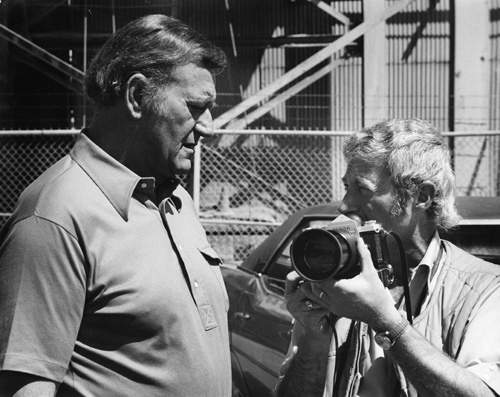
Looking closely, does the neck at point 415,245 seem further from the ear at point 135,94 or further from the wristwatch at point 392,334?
the ear at point 135,94

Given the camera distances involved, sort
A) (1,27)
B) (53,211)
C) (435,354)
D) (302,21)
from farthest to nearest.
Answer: (302,21) → (1,27) → (435,354) → (53,211)

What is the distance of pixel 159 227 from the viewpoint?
76.9 inches

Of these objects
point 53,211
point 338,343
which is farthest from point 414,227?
point 53,211

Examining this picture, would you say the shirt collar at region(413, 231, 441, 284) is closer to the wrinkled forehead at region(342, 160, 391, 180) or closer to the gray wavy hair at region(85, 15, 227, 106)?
the wrinkled forehead at region(342, 160, 391, 180)

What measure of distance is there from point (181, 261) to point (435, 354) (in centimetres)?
69

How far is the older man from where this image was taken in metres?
1.70

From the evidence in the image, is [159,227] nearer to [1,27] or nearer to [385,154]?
[385,154]

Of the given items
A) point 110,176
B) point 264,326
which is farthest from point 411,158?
point 264,326

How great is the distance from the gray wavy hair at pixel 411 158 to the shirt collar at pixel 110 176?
725 mm

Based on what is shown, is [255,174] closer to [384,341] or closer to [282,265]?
[282,265]

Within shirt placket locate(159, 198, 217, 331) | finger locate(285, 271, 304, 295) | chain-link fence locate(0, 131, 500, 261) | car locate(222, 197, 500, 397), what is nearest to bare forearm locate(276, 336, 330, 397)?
finger locate(285, 271, 304, 295)

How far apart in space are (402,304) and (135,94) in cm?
100

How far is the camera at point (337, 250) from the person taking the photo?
1.95m

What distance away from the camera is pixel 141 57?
1969 millimetres
